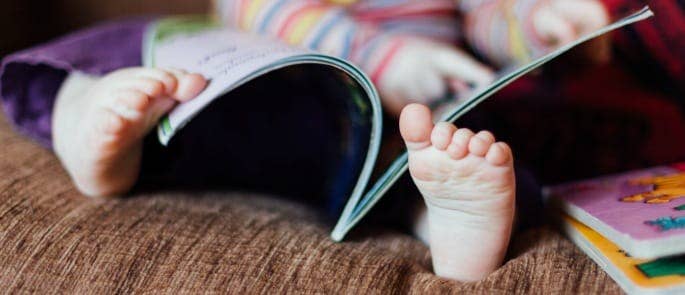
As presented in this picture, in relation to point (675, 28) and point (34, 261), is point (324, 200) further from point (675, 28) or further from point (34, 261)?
point (675, 28)

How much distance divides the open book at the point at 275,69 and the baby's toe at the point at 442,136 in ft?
0.12

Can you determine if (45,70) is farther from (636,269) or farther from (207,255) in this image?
(636,269)

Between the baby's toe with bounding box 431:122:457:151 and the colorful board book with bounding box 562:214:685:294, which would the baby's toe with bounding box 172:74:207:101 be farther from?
the colorful board book with bounding box 562:214:685:294

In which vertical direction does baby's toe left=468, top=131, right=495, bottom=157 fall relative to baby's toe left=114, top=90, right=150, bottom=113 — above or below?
above

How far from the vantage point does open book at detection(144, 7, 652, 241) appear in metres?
0.47

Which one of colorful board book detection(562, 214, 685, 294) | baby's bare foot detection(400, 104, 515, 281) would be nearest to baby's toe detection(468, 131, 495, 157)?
baby's bare foot detection(400, 104, 515, 281)

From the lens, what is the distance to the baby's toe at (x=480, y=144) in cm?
44

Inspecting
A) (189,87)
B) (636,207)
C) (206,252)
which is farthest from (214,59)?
(636,207)

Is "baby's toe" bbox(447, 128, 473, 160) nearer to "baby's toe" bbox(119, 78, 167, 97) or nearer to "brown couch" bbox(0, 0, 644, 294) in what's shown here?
"brown couch" bbox(0, 0, 644, 294)

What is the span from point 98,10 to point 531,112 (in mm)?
623

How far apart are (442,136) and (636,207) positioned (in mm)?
150

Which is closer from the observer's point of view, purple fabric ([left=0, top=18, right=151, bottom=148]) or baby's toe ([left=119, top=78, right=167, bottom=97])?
baby's toe ([left=119, top=78, right=167, bottom=97])

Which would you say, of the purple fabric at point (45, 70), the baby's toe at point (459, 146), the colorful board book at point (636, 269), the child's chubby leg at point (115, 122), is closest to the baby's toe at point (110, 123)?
the child's chubby leg at point (115, 122)

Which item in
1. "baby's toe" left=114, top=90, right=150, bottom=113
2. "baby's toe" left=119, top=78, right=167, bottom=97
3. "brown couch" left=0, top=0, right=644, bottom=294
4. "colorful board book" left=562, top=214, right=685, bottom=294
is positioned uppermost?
"baby's toe" left=119, top=78, right=167, bottom=97
